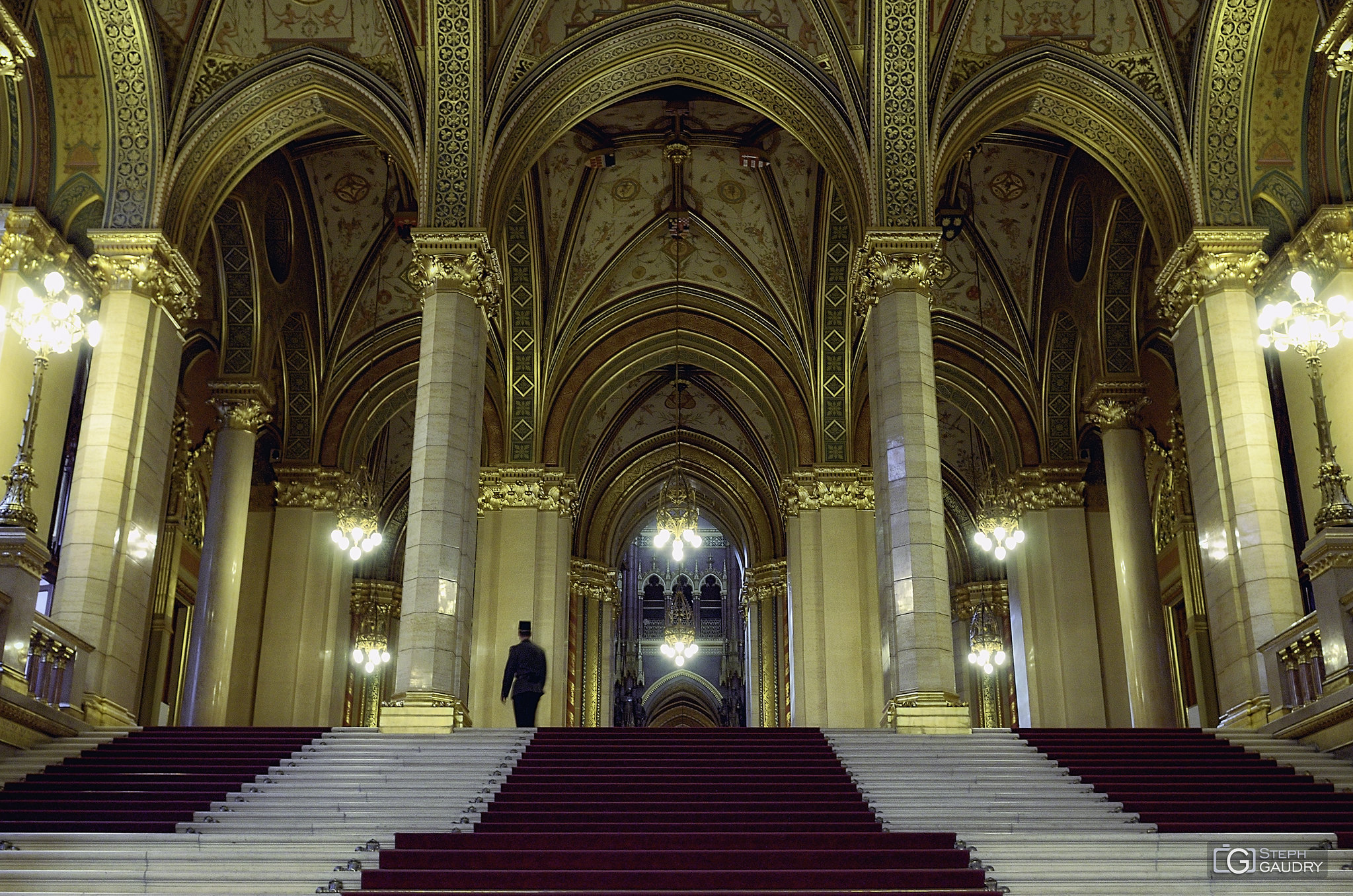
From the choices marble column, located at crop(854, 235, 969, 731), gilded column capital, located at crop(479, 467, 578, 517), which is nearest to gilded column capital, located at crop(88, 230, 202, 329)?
gilded column capital, located at crop(479, 467, 578, 517)

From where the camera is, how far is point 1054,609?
18.0 m

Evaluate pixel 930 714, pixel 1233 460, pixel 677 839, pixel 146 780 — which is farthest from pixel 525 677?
pixel 1233 460

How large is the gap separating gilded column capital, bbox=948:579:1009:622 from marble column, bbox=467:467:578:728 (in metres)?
10.4

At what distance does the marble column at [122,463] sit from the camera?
11367 mm

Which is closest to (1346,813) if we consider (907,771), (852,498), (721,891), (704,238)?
(907,771)

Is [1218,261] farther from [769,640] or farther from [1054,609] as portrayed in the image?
[769,640]

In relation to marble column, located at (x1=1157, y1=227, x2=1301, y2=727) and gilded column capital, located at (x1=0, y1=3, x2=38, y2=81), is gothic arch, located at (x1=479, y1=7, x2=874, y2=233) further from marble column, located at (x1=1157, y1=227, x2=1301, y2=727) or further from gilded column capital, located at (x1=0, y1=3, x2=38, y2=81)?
gilded column capital, located at (x1=0, y1=3, x2=38, y2=81)

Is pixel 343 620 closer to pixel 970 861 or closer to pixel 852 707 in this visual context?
pixel 852 707

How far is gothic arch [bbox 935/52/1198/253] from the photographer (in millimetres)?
13227

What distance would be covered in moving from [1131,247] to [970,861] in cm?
1211

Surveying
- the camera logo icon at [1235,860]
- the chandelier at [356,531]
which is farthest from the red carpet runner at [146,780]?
the chandelier at [356,531]

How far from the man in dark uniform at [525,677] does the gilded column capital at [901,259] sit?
498 cm

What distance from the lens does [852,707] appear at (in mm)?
17453

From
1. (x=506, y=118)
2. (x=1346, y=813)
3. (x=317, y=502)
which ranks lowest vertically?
(x=1346, y=813)
